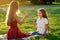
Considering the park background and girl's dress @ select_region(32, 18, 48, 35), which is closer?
girl's dress @ select_region(32, 18, 48, 35)

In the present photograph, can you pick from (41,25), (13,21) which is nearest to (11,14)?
(13,21)

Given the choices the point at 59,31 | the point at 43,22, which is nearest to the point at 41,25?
the point at 43,22

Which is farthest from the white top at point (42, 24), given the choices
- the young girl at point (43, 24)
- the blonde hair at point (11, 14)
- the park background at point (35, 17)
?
the blonde hair at point (11, 14)

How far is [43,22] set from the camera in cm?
816

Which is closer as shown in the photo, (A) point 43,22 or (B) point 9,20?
(B) point 9,20

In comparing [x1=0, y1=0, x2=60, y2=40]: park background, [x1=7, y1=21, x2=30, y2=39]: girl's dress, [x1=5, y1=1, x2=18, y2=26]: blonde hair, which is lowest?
[x1=0, y1=0, x2=60, y2=40]: park background

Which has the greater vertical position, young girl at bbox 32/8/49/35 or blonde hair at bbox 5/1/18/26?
blonde hair at bbox 5/1/18/26

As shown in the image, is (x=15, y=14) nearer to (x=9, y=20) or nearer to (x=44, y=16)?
(x=9, y=20)

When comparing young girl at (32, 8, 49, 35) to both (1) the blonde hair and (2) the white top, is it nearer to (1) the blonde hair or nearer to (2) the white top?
(2) the white top

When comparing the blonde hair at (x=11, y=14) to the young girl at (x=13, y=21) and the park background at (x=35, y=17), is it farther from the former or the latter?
the park background at (x=35, y=17)

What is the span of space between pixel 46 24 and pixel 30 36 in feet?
2.06

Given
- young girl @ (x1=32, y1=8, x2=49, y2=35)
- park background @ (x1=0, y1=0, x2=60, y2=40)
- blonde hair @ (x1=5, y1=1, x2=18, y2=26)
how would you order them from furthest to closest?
park background @ (x1=0, y1=0, x2=60, y2=40) → young girl @ (x1=32, y1=8, x2=49, y2=35) → blonde hair @ (x1=5, y1=1, x2=18, y2=26)

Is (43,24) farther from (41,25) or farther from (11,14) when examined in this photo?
(11,14)

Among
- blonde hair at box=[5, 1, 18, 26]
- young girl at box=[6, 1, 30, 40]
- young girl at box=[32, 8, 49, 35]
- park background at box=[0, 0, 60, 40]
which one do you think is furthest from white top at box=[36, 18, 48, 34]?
blonde hair at box=[5, 1, 18, 26]
